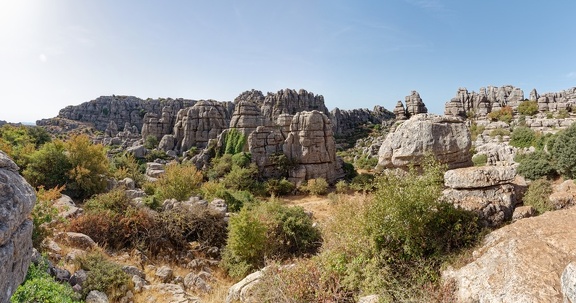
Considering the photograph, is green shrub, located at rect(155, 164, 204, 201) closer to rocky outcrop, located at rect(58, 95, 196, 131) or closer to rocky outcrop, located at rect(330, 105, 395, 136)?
rocky outcrop, located at rect(330, 105, 395, 136)

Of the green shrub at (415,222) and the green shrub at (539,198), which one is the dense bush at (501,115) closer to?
the green shrub at (539,198)

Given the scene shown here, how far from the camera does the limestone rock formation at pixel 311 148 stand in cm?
2550

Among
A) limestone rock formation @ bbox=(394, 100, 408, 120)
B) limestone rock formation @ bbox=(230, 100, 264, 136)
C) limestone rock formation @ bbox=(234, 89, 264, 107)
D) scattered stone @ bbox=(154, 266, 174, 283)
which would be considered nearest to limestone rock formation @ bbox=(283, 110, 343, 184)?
limestone rock formation @ bbox=(230, 100, 264, 136)

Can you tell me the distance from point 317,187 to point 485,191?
16112 mm

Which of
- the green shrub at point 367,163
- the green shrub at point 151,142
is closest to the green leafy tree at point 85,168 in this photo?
the green shrub at point 151,142

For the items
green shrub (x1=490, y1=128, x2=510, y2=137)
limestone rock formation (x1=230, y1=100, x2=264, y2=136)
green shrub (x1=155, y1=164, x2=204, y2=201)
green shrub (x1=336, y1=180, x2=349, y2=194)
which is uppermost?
limestone rock formation (x1=230, y1=100, x2=264, y2=136)

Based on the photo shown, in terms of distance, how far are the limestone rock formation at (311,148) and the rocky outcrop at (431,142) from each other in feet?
53.0

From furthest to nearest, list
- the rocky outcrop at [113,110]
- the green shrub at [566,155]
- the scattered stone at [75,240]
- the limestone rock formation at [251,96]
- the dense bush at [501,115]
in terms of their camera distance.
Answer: the rocky outcrop at [113,110] → the limestone rock formation at [251,96] → the dense bush at [501,115] → the green shrub at [566,155] → the scattered stone at [75,240]

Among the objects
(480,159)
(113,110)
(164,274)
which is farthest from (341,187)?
(113,110)

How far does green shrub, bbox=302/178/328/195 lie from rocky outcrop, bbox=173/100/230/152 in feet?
56.3

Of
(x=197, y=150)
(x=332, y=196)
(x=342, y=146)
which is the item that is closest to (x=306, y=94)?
(x=342, y=146)

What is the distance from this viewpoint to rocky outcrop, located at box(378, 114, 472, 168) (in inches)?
344

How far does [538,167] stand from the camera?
1492 cm

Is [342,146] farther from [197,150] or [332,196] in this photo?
[332,196]
